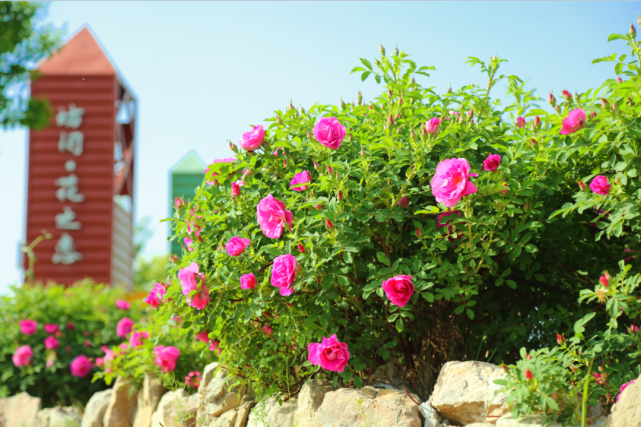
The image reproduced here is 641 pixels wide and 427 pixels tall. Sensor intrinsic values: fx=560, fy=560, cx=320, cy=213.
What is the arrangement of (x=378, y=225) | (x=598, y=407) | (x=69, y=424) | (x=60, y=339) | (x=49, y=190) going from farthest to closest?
(x=49, y=190) → (x=60, y=339) → (x=69, y=424) → (x=378, y=225) → (x=598, y=407)

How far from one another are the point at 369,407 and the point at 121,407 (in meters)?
2.76

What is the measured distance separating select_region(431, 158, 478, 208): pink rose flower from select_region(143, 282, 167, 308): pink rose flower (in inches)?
74.8

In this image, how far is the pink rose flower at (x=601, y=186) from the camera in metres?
2.71

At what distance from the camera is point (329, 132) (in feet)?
9.25

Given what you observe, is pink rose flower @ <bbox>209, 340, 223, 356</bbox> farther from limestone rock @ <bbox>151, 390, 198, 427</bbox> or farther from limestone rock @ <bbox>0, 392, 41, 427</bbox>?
limestone rock @ <bbox>0, 392, 41, 427</bbox>

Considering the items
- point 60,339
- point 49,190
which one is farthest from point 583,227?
point 49,190

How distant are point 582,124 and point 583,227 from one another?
0.67 m

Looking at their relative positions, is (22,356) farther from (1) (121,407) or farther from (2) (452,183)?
(2) (452,183)

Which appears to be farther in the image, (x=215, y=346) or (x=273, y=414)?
(x=215, y=346)

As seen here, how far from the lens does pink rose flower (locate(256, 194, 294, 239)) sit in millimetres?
2801

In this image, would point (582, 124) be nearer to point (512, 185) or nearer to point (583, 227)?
point (512, 185)

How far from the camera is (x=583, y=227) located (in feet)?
10.3

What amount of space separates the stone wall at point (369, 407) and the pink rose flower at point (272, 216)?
0.90 meters

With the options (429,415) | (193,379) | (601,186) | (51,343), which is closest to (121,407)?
(193,379)
